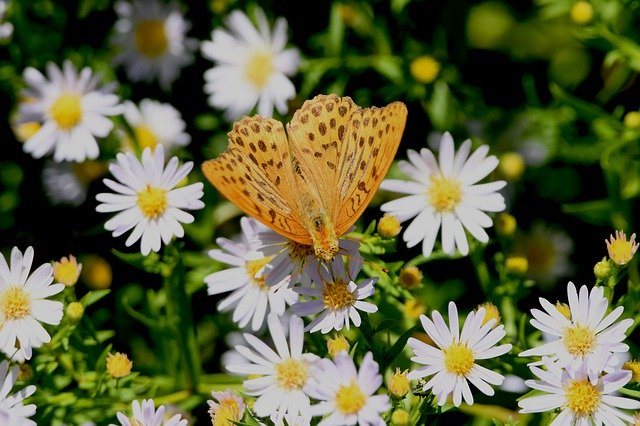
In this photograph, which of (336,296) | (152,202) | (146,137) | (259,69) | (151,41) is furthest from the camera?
(151,41)

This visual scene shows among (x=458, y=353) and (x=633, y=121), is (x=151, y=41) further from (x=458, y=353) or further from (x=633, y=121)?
(x=458, y=353)

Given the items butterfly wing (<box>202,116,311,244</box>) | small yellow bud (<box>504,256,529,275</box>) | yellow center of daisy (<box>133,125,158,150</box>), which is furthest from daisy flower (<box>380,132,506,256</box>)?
yellow center of daisy (<box>133,125,158,150</box>)

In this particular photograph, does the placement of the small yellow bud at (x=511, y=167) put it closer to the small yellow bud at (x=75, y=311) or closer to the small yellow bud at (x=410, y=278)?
the small yellow bud at (x=410, y=278)

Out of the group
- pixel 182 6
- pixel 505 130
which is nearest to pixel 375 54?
pixel 505 130

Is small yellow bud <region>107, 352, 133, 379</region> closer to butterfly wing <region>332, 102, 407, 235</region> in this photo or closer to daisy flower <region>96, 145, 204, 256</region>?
daisy flower <region>96, 145, 204, 256</region>

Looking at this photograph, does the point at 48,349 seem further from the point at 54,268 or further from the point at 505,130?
the point at 505,130

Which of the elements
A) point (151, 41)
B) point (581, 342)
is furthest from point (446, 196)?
point (151, 41)

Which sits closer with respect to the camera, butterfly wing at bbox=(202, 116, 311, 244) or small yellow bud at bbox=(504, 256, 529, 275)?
butterfly wing at bbox=(202, 116, 311, 244)
